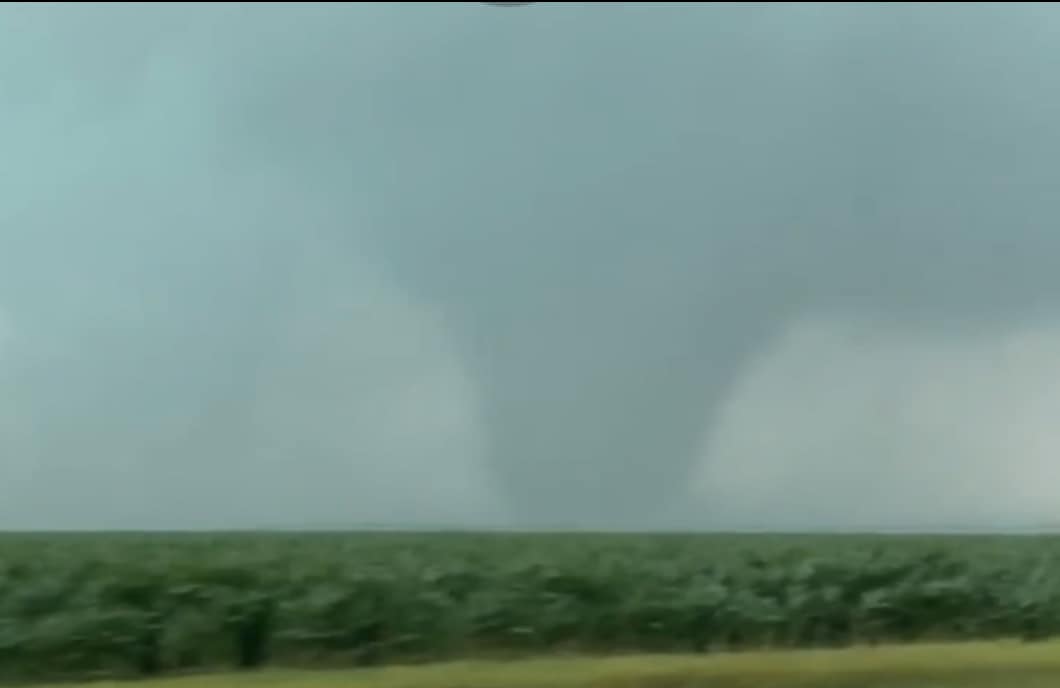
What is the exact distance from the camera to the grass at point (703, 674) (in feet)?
32.2

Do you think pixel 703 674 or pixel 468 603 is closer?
pixel 703 674

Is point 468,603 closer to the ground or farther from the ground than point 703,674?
farther from the ground

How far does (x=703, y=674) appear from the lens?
1020 centimetres

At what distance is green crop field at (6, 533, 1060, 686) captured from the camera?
1154 centimetres

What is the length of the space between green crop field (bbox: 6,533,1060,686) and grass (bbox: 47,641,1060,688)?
1.81ft

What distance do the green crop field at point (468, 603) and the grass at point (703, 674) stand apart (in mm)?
551

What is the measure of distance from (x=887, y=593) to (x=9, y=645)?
8.74 m

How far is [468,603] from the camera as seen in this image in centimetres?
1303

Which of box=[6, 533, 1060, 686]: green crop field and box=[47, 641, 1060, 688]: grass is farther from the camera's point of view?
box=[6, 533, 1060, 686]: green crop field

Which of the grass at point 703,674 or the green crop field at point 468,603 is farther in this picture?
the green crop field at point 468,603

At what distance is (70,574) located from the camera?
40.0 feet

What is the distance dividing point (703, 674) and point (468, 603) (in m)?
3.24

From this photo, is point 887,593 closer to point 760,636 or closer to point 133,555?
point 760,636

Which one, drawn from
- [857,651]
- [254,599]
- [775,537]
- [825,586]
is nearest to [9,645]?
[254,599]
